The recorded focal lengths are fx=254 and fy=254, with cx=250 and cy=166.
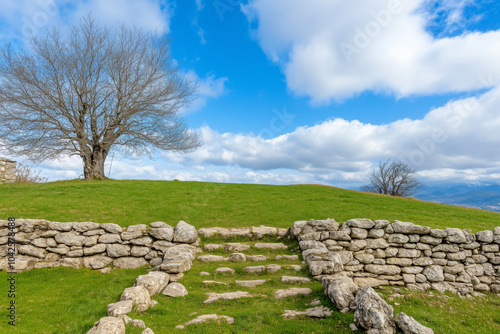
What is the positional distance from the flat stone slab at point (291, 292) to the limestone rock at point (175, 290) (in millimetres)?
2690

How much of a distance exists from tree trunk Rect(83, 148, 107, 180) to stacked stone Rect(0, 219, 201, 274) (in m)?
17.8

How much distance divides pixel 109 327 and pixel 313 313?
4.51 m

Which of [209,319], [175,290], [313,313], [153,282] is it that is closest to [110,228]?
[153,282]

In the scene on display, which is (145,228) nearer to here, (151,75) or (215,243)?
(215,243)

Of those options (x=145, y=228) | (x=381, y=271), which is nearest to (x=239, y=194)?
(x=145, y=228)

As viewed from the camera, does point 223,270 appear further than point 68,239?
No

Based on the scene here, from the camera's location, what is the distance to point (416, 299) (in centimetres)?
814

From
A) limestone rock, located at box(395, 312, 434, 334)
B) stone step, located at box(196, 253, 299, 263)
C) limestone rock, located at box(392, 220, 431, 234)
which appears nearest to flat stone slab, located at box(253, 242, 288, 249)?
stone step, located at box(196, 253, 299, 263)

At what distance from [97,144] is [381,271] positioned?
27183 millimetres

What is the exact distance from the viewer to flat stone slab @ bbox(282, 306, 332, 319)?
Result: 6.16 m

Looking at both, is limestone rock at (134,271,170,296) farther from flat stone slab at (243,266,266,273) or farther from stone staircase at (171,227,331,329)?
flat stone slab at (243,266,266,273)

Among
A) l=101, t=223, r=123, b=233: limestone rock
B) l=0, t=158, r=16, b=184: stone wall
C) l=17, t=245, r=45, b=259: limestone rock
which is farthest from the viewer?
l=0, t=158, r=16, b=184: stone wall

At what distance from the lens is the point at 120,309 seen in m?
5.80

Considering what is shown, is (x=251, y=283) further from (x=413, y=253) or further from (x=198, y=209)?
(x=198, y=209)
